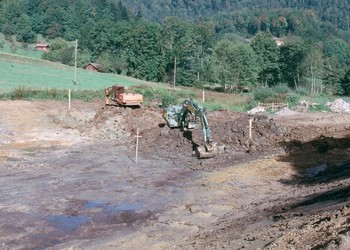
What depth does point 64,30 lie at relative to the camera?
411 ft

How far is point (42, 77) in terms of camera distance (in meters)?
57.3

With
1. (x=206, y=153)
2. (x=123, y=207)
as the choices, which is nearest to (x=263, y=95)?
(x=206, y=153)

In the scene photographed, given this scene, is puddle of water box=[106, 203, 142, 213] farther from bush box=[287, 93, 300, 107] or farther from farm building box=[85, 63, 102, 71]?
farm building box=[85, 63, 102, 71]

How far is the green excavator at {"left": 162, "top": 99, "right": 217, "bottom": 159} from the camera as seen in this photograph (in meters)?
25.0

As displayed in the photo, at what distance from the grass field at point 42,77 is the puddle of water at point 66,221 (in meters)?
29.3

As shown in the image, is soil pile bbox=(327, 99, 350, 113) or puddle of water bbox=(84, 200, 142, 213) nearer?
puddle of water bbox=(84, 200, 142, 213)

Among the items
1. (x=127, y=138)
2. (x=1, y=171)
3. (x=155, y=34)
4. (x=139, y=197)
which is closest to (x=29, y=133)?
(x=127, y=138)

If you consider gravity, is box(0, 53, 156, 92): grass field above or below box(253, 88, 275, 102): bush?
above

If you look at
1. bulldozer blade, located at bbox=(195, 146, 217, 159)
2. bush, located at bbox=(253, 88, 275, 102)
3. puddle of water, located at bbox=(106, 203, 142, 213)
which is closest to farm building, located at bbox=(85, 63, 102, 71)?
bush, located at bbox=(253, 88, 275, 102)

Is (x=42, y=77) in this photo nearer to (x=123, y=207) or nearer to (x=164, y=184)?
(x=164, y=184)

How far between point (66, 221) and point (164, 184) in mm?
5446

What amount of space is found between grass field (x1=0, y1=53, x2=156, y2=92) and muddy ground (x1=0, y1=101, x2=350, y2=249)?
15.3 m

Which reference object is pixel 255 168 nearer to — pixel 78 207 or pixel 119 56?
pixel 78 207

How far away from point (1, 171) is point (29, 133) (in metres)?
8.25
